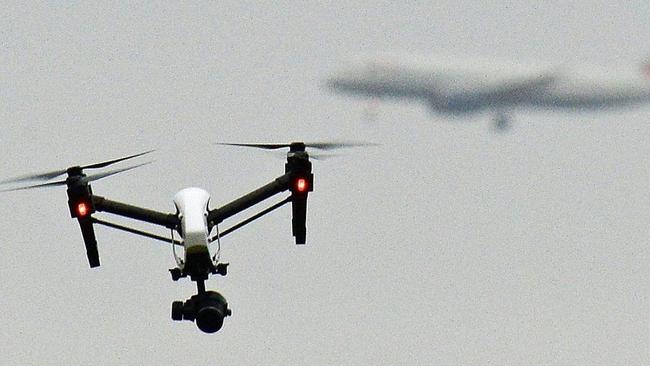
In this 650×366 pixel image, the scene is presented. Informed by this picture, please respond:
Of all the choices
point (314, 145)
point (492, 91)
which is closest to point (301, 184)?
point (314, 145)

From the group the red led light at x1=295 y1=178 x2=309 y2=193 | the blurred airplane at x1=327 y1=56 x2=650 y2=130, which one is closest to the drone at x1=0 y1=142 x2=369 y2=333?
the red led light at x1=295 y1=178 x2=309 y2=193

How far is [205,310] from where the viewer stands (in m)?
53.9

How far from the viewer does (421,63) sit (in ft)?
475

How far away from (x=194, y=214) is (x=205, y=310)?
3213 mm

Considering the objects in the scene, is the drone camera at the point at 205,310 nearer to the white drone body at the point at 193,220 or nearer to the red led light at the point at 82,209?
the white drone body at the point at 193,220

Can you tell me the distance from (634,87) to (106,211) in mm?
77887

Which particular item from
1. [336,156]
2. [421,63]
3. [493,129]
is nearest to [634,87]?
[493,129]

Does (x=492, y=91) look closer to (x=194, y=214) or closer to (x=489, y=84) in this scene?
(x=489, y=84)

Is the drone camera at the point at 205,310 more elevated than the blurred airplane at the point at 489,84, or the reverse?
the blurred airplane at the point at 489,84

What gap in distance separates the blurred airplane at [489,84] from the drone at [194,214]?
69.6 metres

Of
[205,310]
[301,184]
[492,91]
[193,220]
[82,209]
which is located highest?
[492,91]

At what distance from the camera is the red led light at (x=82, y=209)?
5375 cm

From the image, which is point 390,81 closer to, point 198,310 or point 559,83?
point 559,83

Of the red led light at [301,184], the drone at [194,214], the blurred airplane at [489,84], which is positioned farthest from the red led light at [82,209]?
the blurred airplane at [489,84]
